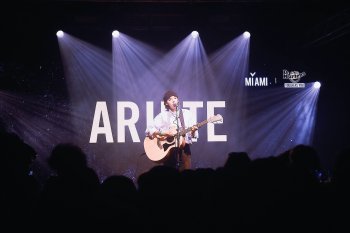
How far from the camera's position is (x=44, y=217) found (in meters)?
2.35

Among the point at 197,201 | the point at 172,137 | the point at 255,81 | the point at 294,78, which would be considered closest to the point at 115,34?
the point at 172,137

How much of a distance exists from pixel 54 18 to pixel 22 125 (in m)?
2.83

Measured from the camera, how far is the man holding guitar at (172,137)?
7797 mm

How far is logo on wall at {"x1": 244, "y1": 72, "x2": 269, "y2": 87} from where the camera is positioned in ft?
35.6

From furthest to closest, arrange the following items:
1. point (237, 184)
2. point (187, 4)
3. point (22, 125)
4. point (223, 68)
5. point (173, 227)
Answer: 1. point (223, 68)
2. point (22, 125)
3. point (187, 4)
4. point (237, 184)
5. point (173, 227)

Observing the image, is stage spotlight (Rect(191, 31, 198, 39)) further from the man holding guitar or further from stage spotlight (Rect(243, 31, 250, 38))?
the man holding guitar

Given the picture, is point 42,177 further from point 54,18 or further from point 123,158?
point 54,18

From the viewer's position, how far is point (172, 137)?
26.0 ft

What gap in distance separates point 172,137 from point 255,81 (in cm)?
393

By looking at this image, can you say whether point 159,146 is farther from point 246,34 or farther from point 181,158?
point 246,34

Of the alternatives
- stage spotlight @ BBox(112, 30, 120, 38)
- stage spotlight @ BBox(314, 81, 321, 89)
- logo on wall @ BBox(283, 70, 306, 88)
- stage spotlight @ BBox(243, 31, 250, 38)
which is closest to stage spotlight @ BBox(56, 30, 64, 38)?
stage spotlight @ BBox(112, 30, 120, 38)

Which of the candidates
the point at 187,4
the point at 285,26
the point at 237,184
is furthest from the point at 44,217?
the point at 285,26

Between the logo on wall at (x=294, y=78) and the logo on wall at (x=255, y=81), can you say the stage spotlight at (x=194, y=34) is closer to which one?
the logo on wall at (x=255, y=81)

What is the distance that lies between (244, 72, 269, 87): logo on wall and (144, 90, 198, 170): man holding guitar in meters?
3.21
